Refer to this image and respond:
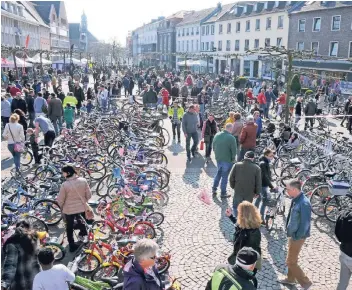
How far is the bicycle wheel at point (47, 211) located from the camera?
7195 millimetres

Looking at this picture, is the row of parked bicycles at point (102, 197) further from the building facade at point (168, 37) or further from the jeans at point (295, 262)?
the building facade at point (168, 37)

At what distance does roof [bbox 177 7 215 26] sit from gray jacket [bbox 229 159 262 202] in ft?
185

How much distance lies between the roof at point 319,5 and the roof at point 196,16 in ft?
76.6

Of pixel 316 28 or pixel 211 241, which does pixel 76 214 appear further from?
pixel 316 28

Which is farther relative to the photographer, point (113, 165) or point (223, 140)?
point (113, 165)

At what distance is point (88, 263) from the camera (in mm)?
5547

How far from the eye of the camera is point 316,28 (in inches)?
1393

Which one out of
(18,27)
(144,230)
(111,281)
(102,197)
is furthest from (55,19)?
(111,281)

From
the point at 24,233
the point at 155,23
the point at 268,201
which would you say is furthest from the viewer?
the point at 155,23

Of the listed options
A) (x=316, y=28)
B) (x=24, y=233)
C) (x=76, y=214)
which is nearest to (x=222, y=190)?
(x=76, y=214)

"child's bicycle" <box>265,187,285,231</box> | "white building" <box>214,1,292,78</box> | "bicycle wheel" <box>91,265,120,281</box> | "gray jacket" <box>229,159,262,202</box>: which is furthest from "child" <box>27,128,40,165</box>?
"white building" <box>214,1,292,78</box>

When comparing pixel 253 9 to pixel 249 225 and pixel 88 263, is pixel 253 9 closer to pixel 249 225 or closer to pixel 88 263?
pixel 88 263

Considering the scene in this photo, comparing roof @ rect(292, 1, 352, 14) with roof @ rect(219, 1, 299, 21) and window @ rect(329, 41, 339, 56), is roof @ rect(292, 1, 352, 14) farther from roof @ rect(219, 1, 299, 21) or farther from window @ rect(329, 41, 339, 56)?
window @ rect(329, 41, 339, 56)

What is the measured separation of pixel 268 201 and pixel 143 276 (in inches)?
168
